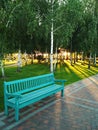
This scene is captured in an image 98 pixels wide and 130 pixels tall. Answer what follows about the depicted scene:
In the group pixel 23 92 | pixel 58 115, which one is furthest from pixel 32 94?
pixel 58 115

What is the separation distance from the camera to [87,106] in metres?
6.91

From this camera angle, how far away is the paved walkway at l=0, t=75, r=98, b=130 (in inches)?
201

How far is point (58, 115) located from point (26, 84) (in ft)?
5.32

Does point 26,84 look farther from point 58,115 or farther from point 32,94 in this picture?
point 58,115

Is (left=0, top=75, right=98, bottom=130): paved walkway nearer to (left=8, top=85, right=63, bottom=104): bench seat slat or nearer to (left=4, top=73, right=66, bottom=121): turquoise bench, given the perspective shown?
(left=4, top=73, right=66, bottom=121): turquoise bench

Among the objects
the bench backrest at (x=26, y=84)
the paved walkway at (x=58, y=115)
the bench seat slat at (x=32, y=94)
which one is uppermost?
the bench backrest at (x=26, y=84)

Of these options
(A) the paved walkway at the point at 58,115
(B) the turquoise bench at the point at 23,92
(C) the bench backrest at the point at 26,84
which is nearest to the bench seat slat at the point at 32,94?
(B) the turquoise bench at the point at 23,92

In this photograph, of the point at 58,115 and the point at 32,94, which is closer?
the point at 58,115

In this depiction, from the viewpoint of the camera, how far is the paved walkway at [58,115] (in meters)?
5.11

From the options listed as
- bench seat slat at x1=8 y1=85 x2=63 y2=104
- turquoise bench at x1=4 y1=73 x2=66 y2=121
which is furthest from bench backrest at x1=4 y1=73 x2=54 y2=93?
bench seat slat at x1=8 y1=85 x2=63 y2=104

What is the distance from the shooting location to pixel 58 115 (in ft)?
19.5

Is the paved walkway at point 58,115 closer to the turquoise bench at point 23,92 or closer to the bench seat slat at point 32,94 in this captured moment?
the turquoise bench at point 23,92

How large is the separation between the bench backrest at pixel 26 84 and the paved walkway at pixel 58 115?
67 cm

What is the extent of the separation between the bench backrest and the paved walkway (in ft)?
2.20
